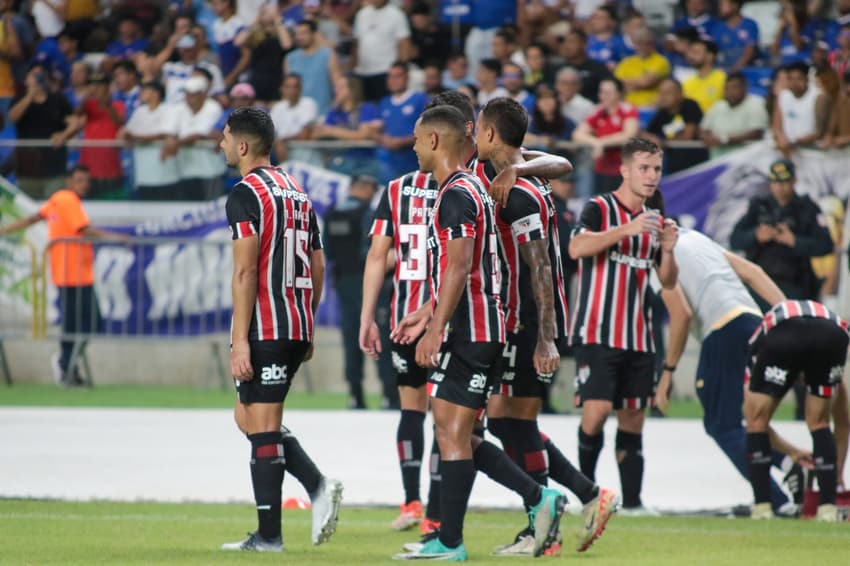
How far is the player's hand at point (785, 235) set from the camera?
1238 cm

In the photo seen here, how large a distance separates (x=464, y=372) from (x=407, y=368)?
1581 millimetres

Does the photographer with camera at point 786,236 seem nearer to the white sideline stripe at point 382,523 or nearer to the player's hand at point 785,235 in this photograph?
the player's hand at point 785,235

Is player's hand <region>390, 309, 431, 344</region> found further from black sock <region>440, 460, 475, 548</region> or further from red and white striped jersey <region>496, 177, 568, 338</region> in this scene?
black sock <region>440, 460, 475, 548</region>

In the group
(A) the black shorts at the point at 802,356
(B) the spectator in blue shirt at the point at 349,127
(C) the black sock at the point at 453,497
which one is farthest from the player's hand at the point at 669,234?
(B) the spectator in blue shirt at the point at 349,127

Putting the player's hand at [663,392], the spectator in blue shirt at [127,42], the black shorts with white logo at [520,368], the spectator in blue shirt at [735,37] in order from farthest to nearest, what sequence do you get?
1. the spectator in blue shirt at [127,42]
2. the spectator in blue shirt at [735,37]
3. the player's hand at [663,392]
4. the black shorts with white logo at [520,368]

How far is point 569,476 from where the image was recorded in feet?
22.7

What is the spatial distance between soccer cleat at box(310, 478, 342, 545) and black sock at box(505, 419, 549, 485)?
0.94 m

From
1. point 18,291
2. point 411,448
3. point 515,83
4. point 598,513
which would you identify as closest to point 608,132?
point 515,83

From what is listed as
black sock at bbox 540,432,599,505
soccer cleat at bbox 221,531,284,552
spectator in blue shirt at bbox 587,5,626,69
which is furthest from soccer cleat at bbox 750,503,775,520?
spectator in blue shirt at bbox 587,5,626,69

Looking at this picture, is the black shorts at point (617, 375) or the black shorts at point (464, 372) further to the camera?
the black shorts at point (617, 375)

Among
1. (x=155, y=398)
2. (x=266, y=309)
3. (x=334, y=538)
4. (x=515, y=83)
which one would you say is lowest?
(x=155, y=398)

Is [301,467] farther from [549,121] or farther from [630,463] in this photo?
[549,121]

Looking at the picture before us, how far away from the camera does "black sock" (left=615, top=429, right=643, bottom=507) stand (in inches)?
337

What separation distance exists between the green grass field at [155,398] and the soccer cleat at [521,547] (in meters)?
7.68
